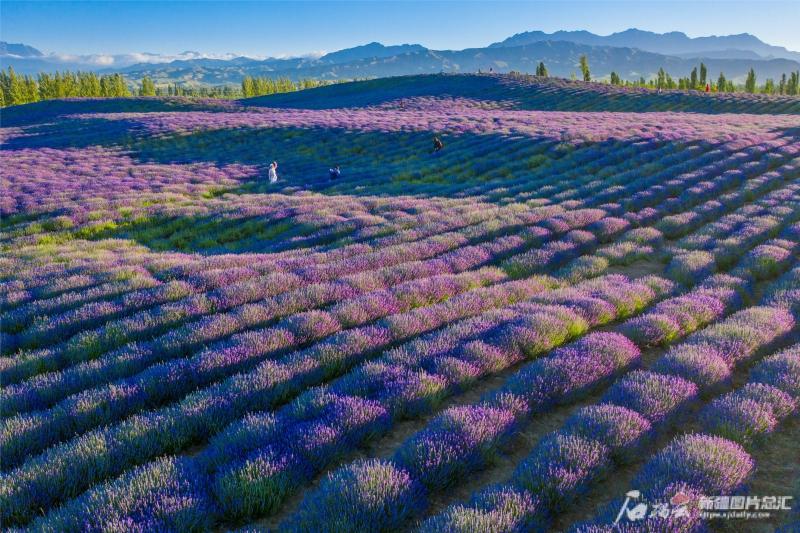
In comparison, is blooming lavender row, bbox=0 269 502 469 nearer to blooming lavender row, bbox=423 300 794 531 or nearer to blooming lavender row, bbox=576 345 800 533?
blooming lavender row, bbox=423 300 794 531

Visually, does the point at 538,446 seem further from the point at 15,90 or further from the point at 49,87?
the point at 49,87

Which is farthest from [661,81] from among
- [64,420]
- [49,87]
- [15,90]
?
[15,90]

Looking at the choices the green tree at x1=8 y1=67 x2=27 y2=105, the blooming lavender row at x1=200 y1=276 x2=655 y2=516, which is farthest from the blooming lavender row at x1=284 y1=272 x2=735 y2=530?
the green tree at x1=8 y1=67 x2=27 y2=105

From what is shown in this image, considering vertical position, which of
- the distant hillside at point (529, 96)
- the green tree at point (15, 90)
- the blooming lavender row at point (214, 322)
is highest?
the green tree at point (15, 90)

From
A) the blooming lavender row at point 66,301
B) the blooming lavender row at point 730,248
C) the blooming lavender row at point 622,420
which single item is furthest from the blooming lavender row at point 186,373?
the blooming lavender row at point 730,248

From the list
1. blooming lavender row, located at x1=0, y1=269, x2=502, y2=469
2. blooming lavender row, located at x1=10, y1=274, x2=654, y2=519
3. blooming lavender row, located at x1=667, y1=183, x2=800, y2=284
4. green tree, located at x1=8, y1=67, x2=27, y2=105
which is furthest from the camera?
green tree, located at x1=8, y1=67, x2=27, y2=105

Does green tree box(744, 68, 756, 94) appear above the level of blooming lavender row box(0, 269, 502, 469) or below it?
above

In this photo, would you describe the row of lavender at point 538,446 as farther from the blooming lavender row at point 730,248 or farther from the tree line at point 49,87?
the tree line at point 49,87
